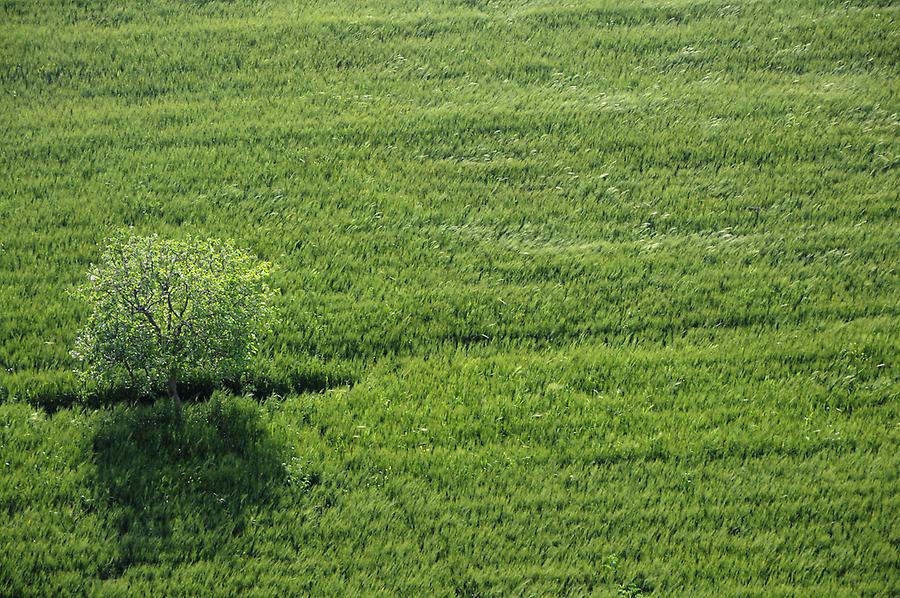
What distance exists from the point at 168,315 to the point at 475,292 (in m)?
5.03

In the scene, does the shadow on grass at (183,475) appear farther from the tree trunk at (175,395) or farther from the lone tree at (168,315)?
the lone tree at (168,315)

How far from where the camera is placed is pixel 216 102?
20109mm

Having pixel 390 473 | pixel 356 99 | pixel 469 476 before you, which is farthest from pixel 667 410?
pixel 356 99

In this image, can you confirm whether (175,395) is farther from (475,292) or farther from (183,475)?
(475,292)

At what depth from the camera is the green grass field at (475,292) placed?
10148 millimetres

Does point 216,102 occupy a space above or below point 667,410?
above

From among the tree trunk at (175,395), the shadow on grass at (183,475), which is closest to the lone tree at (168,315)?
the tree trunk at (175,395)

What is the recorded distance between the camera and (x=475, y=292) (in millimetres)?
14453

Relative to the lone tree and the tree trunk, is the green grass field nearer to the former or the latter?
the tree trunk

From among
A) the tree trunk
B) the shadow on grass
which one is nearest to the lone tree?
the tree trunk

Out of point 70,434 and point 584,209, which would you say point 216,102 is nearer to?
point 584,209

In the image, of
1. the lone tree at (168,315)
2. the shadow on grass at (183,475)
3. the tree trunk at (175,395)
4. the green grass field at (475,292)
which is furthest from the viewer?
the tree trunk at (175,395)

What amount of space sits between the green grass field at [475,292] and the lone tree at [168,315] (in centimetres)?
74

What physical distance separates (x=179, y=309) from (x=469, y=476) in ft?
14.2
